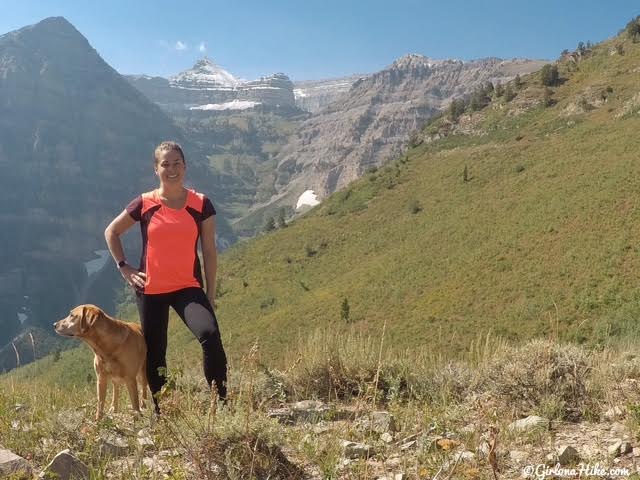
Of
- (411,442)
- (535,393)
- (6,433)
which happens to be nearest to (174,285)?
(6,433)

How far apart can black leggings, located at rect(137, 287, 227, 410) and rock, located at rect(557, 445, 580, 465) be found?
2.58 meters

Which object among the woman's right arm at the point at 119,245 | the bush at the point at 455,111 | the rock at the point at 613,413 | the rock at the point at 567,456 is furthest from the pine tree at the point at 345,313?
the bush at the point at 455,111

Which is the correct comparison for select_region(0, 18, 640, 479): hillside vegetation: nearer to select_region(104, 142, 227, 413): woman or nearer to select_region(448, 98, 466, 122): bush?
select_region(448, 98, 466, 122): bush

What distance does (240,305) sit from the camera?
59.8 metres

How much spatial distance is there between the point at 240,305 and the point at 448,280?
29714 mm

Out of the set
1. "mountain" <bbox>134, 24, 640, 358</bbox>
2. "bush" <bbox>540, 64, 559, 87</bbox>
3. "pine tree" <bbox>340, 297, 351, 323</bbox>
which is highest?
"bush" <bbox>540, 64, 559, 87</bbox>

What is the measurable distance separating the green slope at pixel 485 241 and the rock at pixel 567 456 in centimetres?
689

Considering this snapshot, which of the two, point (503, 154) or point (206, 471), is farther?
point (503, 154)

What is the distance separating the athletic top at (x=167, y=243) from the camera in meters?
4.46

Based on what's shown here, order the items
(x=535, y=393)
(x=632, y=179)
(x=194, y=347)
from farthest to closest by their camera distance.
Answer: (x=194, y=347)
(x=632, y=179)
(x=535, y=393)

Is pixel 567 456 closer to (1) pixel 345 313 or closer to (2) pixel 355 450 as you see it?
(2) pixel 355 450

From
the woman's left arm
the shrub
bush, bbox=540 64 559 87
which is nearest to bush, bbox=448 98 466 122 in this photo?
bush, bbox=540 64 559 87

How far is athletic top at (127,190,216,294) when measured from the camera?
176 inches

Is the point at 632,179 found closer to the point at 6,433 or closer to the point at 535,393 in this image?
the point at 535,393
